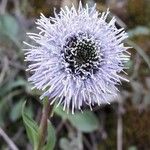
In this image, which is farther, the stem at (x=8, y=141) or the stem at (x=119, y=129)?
the stem at (x=119, y=129)

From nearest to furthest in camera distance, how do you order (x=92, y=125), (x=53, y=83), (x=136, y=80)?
(x=53, y=83) → (x=92, y=125) → (x=136, y=80)

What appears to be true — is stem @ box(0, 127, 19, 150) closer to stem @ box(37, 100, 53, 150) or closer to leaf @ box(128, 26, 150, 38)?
stem @ box(37, 100, 53, 150)

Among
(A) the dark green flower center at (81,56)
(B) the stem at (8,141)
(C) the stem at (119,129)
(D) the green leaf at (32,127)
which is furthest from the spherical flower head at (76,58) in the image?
(C) the stem at (119,129)

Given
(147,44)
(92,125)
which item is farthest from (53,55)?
(147,44)

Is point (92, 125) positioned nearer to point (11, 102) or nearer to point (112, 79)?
point (11, 102)

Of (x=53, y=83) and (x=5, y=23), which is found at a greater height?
(x=5, y=23)

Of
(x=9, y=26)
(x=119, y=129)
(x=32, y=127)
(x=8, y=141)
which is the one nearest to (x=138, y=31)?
(x=119, y=129)

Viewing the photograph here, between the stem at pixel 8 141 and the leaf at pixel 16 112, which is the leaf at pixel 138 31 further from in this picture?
the stem at pixel 8 141
